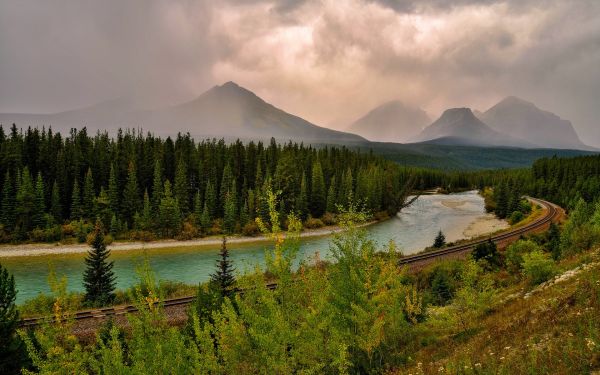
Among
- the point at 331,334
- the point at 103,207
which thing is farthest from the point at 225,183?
the point at 331,334

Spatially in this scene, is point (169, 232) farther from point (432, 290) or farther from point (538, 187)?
point (538, 187)

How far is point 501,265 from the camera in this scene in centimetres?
4550

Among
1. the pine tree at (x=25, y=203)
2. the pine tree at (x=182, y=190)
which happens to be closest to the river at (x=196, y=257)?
the pine tree at (x=25, y=203)

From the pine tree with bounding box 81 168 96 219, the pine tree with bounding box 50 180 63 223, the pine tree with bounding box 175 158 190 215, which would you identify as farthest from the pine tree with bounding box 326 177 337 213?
the pine tree with bounding box 50 180 63 223

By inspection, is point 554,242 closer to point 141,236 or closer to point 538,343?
point 538,343

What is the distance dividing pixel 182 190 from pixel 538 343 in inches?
3310

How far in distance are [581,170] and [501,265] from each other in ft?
339

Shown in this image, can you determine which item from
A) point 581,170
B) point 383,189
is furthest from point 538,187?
point 383,189

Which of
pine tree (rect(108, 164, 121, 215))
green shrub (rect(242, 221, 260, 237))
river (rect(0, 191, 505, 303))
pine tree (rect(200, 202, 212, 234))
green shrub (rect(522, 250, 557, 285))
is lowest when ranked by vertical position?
river (rect(0, 191, 505, 303))

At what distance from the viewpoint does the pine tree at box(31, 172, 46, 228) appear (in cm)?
7550

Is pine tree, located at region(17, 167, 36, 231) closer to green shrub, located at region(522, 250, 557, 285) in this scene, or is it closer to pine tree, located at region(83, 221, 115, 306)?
pine tree, located at region(83, 221, 115, 306)

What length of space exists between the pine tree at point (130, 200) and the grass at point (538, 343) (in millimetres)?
77187

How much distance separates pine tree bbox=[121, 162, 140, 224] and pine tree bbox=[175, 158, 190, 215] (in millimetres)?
8371

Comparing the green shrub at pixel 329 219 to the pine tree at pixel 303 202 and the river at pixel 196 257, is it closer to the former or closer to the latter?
the pine tree at pixel 303 202
